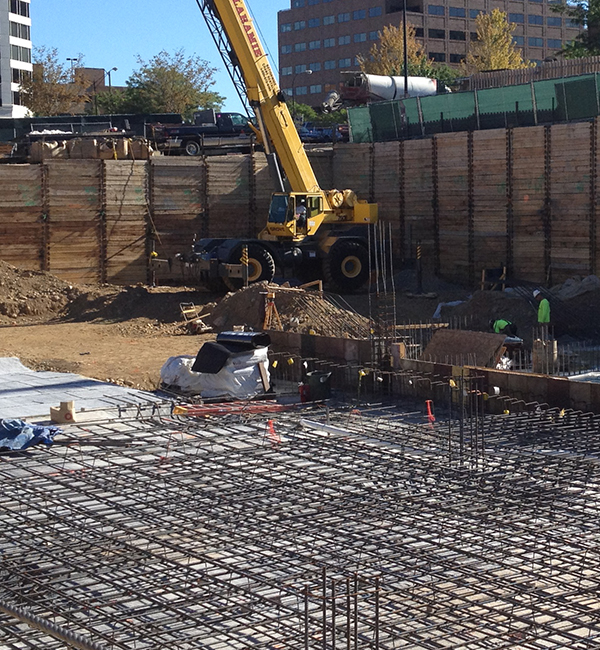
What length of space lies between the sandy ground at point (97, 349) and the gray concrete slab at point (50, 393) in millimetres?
770

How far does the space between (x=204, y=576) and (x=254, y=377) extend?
28.8 ft

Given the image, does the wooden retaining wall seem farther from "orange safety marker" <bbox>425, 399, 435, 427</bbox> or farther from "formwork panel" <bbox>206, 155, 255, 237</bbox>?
"orange safety marker" <bbox>425, 399, 435, 427</bbox>

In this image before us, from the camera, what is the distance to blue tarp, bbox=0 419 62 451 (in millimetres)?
12070

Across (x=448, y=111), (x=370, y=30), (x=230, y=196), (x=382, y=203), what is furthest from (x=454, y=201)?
(x=370, y=30)

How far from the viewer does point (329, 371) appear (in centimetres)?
1692

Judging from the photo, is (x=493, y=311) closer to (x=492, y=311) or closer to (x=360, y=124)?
(x=492, y=311)

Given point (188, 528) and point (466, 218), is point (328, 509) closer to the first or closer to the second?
point (188, 528)

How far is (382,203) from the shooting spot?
30359 mm

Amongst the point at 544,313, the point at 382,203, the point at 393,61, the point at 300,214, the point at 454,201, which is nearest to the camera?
the point at 544,313

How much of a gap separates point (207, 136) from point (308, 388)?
20.6m

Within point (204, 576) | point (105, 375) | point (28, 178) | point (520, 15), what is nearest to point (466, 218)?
point (28, 178)

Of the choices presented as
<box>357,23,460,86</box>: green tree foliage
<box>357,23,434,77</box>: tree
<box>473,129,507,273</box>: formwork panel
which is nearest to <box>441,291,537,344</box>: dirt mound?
<box>473,129,507,273</box>: formwork panel

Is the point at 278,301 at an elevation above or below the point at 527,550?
above

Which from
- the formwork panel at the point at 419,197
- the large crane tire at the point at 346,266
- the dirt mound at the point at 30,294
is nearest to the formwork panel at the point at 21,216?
the dirt mound at the point at 30,294
